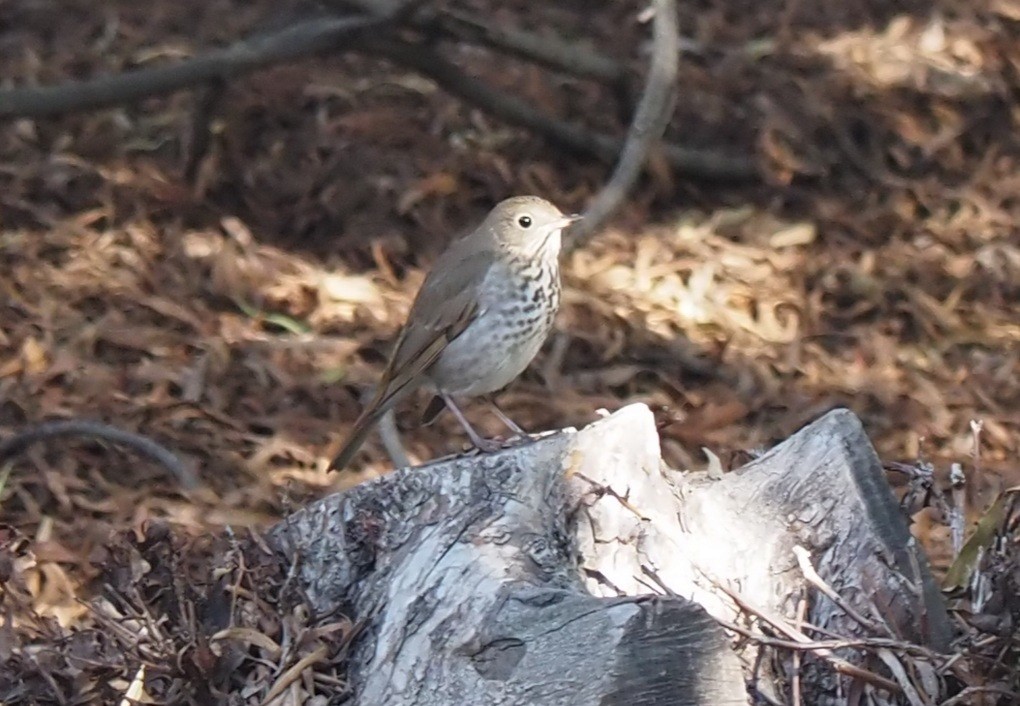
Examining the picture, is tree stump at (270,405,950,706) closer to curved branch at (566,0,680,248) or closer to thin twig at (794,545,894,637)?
thin twig at (794,545,894,637)

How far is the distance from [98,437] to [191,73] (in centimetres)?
182

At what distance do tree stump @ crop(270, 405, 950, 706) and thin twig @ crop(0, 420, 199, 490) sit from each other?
1921 millimetres

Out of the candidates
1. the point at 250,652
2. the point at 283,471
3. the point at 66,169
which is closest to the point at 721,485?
the point at 250,652

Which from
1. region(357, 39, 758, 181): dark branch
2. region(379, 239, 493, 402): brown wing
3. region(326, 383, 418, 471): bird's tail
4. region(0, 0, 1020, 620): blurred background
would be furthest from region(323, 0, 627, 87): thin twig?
region(326, 383, 418, 471): bird's tail

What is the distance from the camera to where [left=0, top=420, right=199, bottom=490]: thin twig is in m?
5.08

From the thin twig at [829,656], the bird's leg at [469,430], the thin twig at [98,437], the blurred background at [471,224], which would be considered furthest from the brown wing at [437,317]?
the thin twig at [829,656]

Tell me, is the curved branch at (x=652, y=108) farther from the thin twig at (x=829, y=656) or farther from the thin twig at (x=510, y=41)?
the thin twig at (x=829, y=656)

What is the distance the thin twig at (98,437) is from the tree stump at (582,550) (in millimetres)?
1921

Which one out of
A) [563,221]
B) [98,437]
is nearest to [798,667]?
[563,221]

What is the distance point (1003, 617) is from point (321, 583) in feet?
4.22

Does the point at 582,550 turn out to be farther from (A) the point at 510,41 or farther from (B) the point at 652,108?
(A) the point at 510,41

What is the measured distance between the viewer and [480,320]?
4.50 m

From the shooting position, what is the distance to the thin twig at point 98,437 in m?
5.08

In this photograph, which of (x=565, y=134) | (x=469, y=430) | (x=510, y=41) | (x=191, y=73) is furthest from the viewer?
(x=565, y=134)
